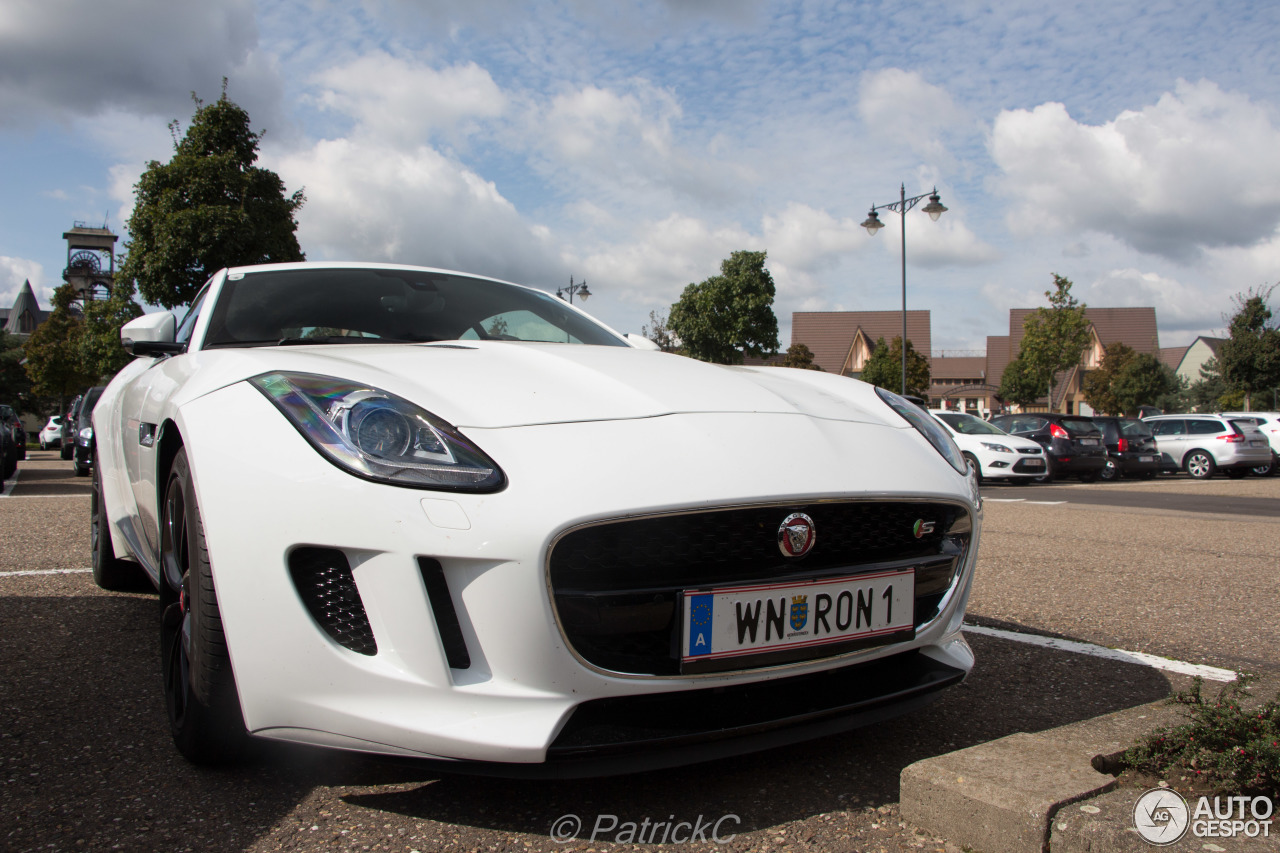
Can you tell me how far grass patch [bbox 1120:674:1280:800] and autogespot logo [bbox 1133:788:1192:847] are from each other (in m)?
0.10

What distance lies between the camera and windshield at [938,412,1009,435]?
1528cm

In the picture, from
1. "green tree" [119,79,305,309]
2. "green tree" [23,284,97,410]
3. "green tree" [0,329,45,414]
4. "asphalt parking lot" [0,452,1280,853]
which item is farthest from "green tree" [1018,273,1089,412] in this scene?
"green tree" [0,329,45,414]

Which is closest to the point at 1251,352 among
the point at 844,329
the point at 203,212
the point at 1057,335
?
the point at 1057,335

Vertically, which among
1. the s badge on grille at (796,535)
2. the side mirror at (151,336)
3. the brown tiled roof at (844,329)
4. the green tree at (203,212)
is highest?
the brown tiled roof at (844,329)

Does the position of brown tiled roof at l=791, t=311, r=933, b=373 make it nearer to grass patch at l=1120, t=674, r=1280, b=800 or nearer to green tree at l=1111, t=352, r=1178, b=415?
green tree at l=1111, t=352, r=1178, b=415

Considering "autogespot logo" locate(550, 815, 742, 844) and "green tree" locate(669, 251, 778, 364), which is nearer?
"autogespot logo" locate(550, 815, 742, 844)

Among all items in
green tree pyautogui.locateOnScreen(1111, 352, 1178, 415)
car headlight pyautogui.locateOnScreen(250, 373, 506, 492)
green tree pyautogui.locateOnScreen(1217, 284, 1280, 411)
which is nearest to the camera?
car headlight pyautogui.locateOnScreen(250, 373, 506, 492)

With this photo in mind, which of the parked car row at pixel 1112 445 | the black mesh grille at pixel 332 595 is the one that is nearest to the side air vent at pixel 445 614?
the black mesh grille at pixel 332 595

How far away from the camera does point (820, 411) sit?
2.16 meters

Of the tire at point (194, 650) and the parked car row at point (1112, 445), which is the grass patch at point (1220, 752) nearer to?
the tire at point (194, 650)

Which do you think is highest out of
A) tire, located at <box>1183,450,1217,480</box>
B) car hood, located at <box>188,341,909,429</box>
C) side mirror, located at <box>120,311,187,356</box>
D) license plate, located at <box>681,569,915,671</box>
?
side mirror, located at <box>120,311,187,356</box>

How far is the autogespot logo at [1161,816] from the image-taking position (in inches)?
58.0

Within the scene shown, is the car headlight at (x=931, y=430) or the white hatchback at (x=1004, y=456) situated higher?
the car headlight at (x=931, y=430)

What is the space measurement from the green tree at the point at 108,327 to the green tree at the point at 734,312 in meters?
29.9
